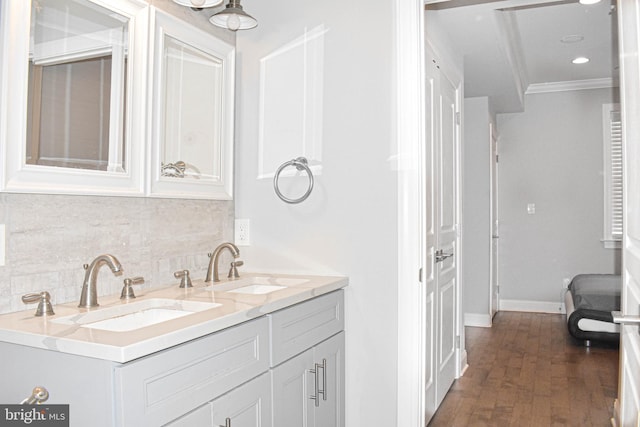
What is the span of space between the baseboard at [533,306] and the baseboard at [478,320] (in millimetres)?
1035

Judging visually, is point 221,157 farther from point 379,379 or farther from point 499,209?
point 499,209

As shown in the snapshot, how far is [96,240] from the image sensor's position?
1.86 m

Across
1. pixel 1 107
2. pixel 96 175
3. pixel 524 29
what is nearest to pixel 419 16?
pixel 96 175

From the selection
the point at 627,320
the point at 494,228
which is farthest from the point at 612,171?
the point at 627,320

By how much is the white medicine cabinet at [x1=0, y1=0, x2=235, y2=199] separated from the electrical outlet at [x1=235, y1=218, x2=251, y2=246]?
0.62ft

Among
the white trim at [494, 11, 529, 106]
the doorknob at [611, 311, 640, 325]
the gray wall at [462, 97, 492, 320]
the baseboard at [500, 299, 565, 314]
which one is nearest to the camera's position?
the doorknob at [611, 311, 640, 325]

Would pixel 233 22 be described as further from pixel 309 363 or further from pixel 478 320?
pixel 478 320

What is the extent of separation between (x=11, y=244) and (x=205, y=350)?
663mm

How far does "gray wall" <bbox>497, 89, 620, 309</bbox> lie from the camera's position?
6.02 m

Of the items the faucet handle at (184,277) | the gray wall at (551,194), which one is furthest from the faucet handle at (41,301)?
the gray wall at (551,194)

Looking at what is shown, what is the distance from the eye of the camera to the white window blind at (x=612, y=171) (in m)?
5.89

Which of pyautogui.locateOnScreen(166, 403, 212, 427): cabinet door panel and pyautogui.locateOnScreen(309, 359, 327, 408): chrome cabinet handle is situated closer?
pyautogui.locateOnScreen(166, 403, 212, 427): cabinet door panel

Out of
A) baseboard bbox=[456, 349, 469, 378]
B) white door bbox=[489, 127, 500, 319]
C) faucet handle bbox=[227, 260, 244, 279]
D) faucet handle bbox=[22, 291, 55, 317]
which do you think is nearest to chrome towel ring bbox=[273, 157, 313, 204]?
faucet handle bbox=[227, 260, 244, 279]

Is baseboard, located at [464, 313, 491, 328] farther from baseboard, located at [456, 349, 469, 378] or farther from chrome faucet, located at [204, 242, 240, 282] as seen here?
chrome faucet, located at [204, 242, 240, 282]
